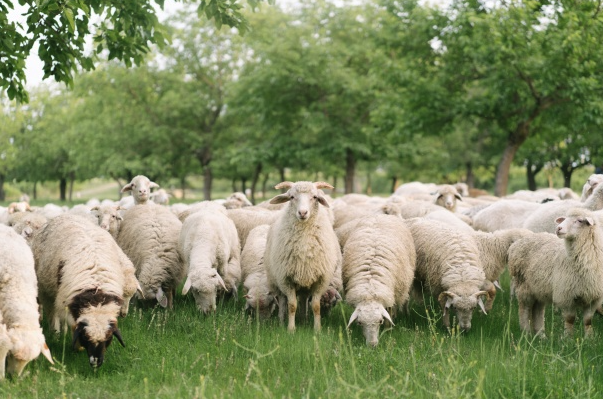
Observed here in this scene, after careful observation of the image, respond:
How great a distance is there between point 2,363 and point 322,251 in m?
3.16

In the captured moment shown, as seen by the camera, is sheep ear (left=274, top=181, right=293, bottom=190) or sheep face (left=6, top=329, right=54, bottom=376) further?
sheep ear (left=274, top=181, right=293, bottom=190)

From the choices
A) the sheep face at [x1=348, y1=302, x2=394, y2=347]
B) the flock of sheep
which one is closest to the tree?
the flock of sheep

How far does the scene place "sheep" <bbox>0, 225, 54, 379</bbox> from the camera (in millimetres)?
4316

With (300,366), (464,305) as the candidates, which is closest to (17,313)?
(300,366)

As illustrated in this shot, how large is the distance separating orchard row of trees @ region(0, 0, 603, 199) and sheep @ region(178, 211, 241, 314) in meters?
11.0

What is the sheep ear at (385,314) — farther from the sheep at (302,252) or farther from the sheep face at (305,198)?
the sheep face at (305,198)

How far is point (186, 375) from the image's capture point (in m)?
4.67

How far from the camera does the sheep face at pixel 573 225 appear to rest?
5.59m

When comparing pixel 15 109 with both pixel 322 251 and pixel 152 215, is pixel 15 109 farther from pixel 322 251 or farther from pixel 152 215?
pixel 322 251

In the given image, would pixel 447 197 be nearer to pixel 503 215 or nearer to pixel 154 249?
pixel 503 215

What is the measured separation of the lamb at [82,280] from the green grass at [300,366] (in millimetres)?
266

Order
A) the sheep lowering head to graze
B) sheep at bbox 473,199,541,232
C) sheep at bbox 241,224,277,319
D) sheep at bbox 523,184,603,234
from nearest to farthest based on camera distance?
sheep at bbox 241,224,277,319 < sheep at bbox 523,184,603,234 < sheep at bbox 473,199,541,232 < the sheep lowering head to graze

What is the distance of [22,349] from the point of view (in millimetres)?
4316

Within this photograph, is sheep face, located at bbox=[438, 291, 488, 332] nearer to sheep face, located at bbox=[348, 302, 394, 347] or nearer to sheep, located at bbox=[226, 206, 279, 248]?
sheep face, located at bbox=[348, 302, 394, 347]
